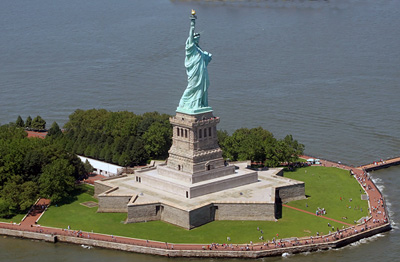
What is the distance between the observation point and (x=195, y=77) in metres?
81.1

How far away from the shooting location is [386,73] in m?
142

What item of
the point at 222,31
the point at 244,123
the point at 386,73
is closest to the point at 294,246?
the point at 244,123

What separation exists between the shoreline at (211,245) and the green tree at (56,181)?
20.1 feet

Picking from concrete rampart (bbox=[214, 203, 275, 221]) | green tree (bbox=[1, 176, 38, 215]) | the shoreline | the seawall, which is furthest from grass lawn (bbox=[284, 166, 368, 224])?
green tree (bbox=[1, 176, 38, 215])

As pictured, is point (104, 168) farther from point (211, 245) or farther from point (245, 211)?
point (211, 245)

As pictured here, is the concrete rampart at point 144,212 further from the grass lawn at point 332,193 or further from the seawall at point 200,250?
the grass lawn at point 332,193

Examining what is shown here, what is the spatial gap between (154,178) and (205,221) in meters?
10.2

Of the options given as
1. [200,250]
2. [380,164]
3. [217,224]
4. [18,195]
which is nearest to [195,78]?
[217,224]

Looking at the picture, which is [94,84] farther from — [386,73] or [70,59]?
[386,73]

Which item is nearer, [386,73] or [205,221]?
[205,221]

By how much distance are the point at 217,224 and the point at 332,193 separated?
1837cm

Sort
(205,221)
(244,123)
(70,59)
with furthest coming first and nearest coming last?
(70,59) → (244,123) → (205,221)

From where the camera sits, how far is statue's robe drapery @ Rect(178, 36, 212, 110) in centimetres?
8088

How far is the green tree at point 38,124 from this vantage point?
4601 inches
